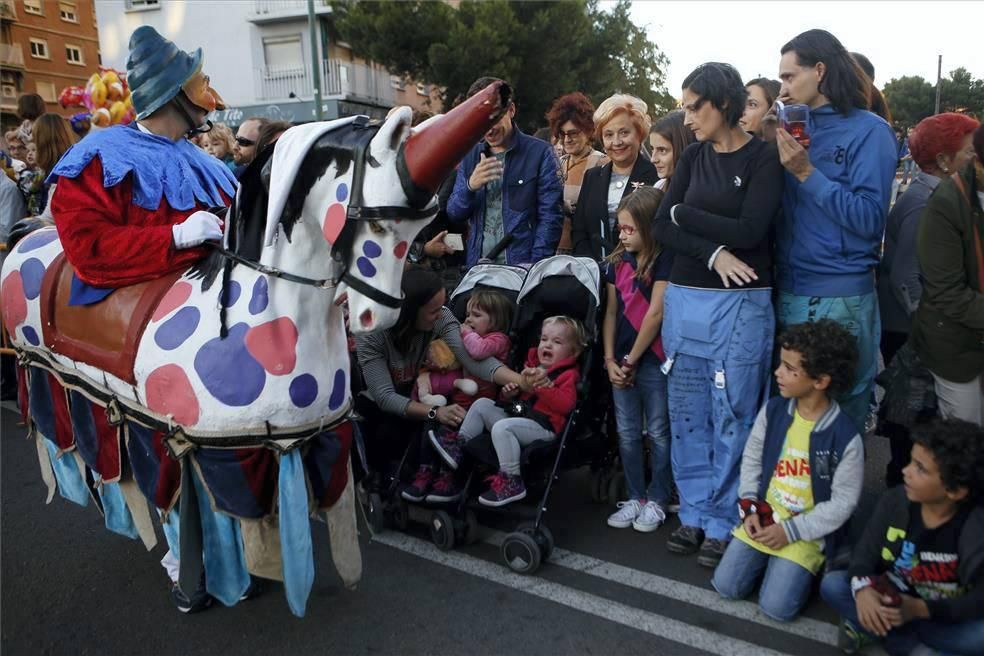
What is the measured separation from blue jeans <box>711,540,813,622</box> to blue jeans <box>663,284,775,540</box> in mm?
322

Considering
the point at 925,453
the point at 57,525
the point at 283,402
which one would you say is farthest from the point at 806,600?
the point at 57,525

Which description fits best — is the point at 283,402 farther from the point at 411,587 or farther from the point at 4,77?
the point at 4,77

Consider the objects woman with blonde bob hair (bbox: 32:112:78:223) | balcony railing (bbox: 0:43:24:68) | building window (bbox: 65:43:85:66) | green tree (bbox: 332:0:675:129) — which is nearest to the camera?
woman with blonde bob hair (bbox: 32:112:78:223)

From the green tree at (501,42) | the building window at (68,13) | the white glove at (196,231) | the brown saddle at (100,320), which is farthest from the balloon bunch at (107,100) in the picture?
the building window at (68,13)

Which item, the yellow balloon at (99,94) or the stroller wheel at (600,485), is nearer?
the yellow balloon at (99,94)

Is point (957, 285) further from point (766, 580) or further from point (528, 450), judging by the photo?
point (528, 450)

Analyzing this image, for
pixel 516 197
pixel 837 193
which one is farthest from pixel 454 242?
pixel 837 193

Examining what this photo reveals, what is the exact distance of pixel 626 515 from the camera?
147 inches

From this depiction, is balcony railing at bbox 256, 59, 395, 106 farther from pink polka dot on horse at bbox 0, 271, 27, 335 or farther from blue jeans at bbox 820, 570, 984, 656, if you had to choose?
blue jeans at bbox 820, 570, 984, 656

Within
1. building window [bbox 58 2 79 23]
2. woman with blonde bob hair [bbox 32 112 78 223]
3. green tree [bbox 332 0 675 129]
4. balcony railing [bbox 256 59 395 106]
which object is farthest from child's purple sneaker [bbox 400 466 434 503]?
building window [bbox 58 2 79 23]

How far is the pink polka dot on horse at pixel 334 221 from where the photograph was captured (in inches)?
81.9

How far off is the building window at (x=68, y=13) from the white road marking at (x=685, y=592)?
37.6 m

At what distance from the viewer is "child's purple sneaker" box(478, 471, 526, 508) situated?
3311 mm

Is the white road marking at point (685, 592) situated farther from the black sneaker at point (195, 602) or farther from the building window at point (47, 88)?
the building window at point (47, 88)
